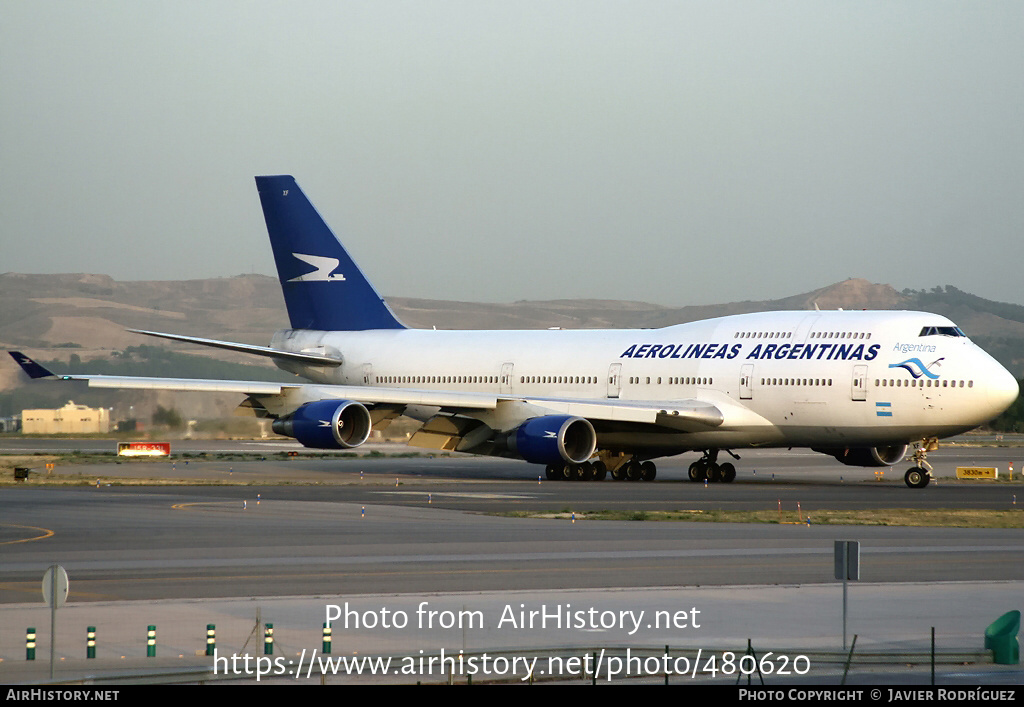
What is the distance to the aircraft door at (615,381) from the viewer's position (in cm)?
4862

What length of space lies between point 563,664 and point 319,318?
45208 mm

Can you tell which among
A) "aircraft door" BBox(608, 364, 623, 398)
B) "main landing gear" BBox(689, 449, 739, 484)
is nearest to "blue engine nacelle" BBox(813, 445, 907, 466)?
"main landing gear" BBox(689, 449, 739, 484)

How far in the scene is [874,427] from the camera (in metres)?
42.7

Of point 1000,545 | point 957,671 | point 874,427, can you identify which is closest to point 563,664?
point 957,671

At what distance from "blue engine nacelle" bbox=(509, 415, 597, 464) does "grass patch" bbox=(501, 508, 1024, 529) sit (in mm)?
11372

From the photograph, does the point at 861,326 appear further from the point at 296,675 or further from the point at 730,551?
the point at 296,675

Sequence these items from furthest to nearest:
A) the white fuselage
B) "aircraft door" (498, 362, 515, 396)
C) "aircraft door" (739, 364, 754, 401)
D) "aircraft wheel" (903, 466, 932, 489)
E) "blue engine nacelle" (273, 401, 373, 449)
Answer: "aircraft door" (498, 362, 515, 396) < "blue engine nacelle" (273, 401, 373, 449) < "aircraft door" (739, 364, 754, 401) < "aircraft wheel" (903, 466, 932, 489) < the white fuselage

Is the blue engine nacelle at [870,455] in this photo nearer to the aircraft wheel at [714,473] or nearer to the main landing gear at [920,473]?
the main landing gear at [920,473]

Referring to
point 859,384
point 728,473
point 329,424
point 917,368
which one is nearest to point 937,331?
point 917,368

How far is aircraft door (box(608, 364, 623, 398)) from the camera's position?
48.6m

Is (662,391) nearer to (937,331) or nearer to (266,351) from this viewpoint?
(937,331)

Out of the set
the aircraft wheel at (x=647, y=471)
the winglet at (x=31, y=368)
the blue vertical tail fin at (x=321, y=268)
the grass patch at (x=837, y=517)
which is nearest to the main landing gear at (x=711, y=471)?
the aircraft wheel at (x=647, y=471)

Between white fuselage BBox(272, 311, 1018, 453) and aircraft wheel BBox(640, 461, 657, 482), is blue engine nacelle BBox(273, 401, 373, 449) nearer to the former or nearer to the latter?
white fuselage BBox(272, 311, 1018, 453)

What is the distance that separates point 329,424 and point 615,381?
9990 millimetres
